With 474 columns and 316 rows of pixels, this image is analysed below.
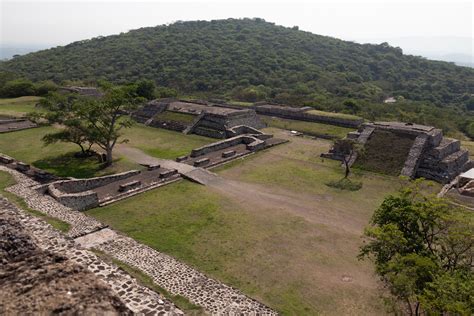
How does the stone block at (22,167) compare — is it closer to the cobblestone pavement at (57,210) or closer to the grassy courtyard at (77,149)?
the grassy courtyard at (77,149)

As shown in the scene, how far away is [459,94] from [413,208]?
100438 mm

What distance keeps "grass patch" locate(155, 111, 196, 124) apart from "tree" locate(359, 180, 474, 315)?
107 feet

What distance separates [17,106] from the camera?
53656 mm

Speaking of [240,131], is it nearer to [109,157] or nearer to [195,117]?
[195,117]

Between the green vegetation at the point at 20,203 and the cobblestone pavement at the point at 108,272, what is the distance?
2.07 m

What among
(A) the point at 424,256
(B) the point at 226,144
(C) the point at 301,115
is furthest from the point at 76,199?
(C) the point at 301,115

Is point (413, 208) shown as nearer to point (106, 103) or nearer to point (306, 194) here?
point (306, 194)

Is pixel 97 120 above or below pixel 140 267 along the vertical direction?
Result: above

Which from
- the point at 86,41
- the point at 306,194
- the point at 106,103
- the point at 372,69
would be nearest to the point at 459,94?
the point at 372,69

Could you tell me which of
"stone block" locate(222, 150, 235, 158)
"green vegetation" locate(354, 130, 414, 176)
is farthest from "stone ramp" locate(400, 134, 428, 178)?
"stone block" locate(222, 150, 235, 158)

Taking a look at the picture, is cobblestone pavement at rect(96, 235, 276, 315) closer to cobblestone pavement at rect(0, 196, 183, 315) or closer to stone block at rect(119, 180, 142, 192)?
cobblestone pavement at rect(0, 196, 183, 315)

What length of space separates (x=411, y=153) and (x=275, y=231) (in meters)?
17.3

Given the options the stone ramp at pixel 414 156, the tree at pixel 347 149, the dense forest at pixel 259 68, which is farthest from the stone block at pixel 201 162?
the dense forest at pixel 259 68

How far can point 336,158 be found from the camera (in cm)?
3366
